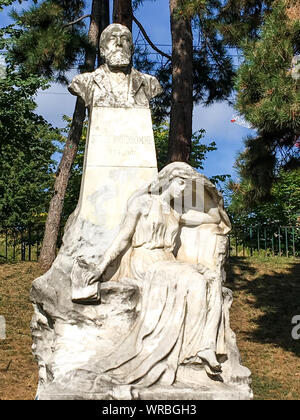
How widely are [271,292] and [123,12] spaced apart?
5.51m

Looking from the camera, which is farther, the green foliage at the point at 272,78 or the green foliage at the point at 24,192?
the green foliage at the point at 24,192

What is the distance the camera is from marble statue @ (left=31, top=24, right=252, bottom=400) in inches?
218

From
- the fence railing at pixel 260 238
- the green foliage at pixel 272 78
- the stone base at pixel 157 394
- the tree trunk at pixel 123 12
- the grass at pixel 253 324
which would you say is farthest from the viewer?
the fence railing at pixel 260 238

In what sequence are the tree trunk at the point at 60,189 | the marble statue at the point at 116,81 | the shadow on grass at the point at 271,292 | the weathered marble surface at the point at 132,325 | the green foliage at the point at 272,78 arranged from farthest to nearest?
the tree trunk at the point at 60,189 → the shadow on grass at the point at 271,292 → the green foliage at the point at 272,78 → the marble statue at the point at 116,81 → the weathered marble surface at the point at 132,325

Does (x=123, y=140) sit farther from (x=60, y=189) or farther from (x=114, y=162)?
(x=60, y=189)

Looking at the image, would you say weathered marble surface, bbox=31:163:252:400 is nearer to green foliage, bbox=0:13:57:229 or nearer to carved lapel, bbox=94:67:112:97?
carved lapel, bbox=94:67:112:97

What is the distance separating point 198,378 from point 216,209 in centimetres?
158

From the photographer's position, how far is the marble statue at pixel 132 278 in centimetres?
554

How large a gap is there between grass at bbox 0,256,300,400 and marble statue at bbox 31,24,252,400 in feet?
8.53

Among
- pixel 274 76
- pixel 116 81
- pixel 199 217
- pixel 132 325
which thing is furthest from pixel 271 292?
pixel 132 325

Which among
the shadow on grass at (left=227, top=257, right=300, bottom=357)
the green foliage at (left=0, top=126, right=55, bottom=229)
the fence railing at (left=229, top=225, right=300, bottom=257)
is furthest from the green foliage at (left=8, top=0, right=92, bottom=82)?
the fence railing at (left=229, top=225, right=300, bottom=257)

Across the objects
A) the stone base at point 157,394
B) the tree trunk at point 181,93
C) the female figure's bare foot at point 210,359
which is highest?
the tree trunk at point 181,93

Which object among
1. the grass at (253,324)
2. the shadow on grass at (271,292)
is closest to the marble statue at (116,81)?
the grass at (253,324)

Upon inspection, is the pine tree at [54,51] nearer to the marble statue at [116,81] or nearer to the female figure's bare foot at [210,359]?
the marble statue at [116,81]
